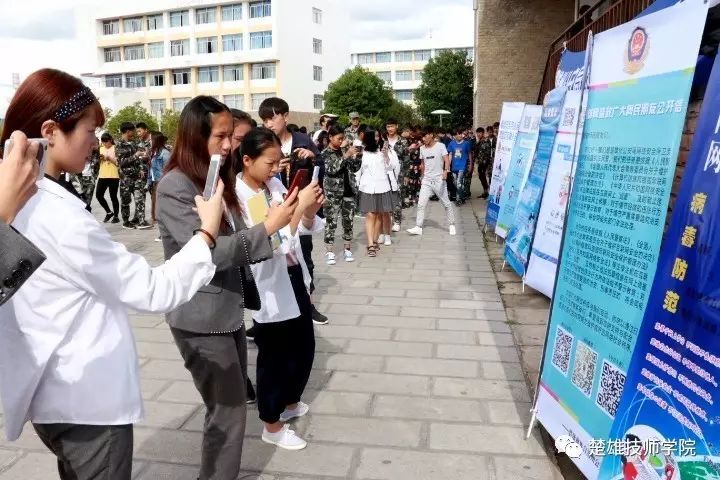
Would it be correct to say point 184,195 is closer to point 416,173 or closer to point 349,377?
point 349,377

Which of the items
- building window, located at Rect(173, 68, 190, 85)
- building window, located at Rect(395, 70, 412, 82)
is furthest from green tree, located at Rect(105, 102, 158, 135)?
building window, located at Rect(395, 70, 412, 82)

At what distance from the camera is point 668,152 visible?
1987mm

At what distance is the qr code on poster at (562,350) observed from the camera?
2577mm

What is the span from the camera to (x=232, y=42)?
47.7 metres

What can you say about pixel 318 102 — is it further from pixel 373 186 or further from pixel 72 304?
pixel 72 304

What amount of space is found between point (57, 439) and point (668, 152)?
6.96 feet

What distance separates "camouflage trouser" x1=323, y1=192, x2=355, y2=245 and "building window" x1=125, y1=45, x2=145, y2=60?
2021 inches

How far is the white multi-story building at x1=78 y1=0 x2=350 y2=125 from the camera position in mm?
46938

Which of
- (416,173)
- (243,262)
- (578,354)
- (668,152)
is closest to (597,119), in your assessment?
(668,152)

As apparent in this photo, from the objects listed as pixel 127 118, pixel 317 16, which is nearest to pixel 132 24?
pixel 317 16

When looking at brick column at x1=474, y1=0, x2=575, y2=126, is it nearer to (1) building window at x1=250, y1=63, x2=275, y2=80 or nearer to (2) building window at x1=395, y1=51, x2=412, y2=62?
(1) building window at x1=250, y1=63, x2=275, y2=80

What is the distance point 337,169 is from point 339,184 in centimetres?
25

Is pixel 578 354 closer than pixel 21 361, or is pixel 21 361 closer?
pixel 21 361

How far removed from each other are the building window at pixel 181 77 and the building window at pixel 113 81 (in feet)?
22.9
